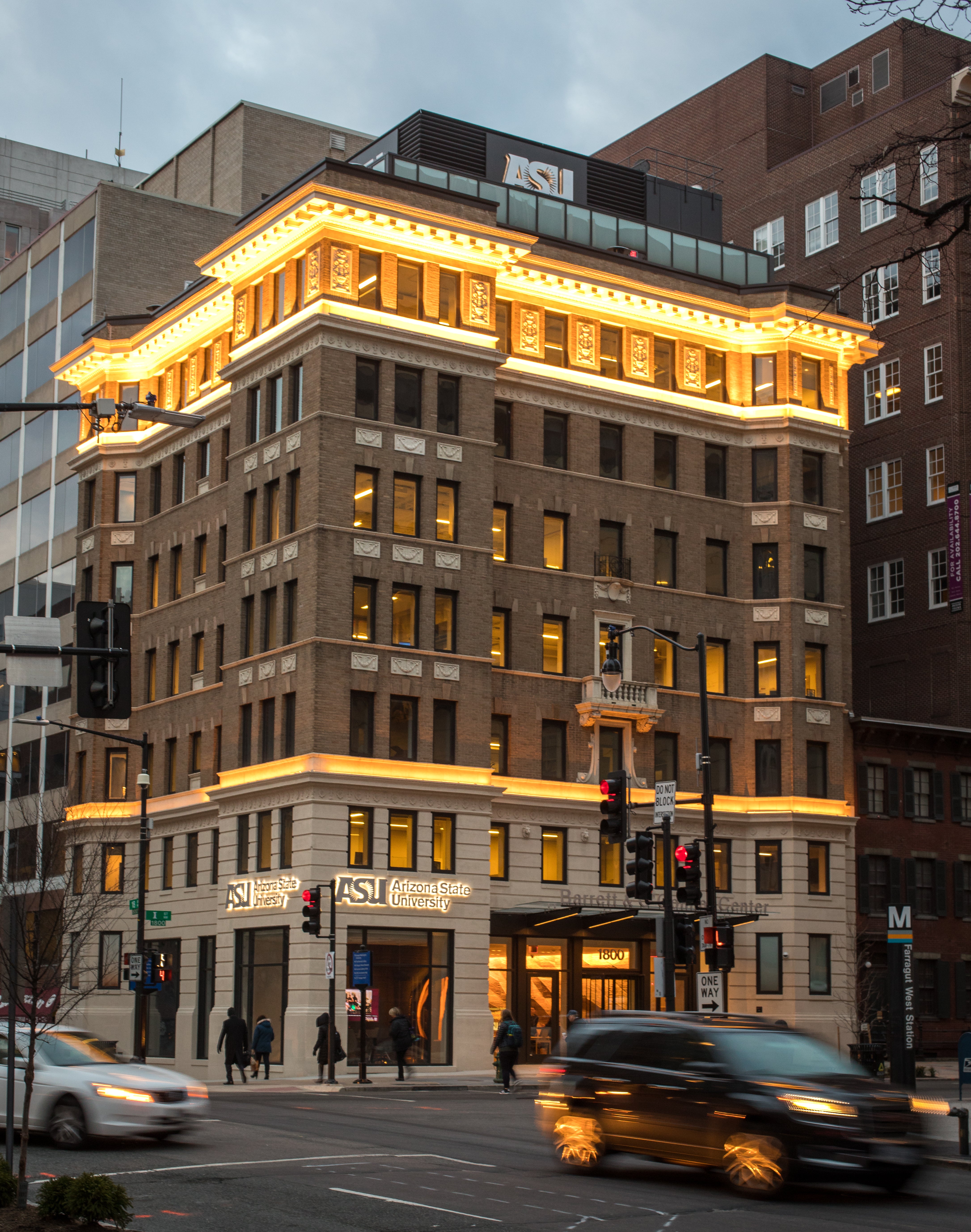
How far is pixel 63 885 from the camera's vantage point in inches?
Result: 2293

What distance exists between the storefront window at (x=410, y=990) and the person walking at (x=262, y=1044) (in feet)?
9.25

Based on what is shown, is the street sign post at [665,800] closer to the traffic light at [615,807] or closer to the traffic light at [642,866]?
the traffic light at [615,807]

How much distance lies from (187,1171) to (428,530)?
30310 mm

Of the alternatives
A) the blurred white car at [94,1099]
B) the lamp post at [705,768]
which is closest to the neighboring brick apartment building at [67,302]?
the lamp post at [705,768]

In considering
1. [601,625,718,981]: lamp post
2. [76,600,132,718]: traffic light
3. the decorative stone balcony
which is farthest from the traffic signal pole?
[76,600,132,718]: traffic light

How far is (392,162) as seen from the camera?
5156cm

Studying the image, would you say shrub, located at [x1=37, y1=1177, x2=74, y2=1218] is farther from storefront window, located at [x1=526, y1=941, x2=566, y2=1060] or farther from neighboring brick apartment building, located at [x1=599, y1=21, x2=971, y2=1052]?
neighboring brick apartment building, located at [x1=599, y1=21, x2=971, y2=1052]

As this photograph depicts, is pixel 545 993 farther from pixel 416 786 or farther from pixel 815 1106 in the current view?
pixel 815 1106

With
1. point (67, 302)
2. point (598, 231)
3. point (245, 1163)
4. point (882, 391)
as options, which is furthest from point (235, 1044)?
point (67, 302)

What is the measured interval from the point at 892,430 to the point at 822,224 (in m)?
11.5

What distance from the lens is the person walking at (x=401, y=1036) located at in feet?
127

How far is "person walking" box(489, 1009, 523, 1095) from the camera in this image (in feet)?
117

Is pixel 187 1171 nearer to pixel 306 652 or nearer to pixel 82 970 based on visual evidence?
pixel 306 652

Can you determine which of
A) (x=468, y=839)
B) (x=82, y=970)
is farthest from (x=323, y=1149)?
(x=82, y=970)
